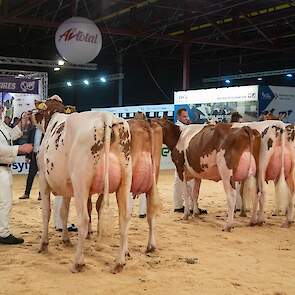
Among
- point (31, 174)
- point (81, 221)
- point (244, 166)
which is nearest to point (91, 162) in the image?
point (81, 221)

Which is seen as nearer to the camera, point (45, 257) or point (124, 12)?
point (45, 257)

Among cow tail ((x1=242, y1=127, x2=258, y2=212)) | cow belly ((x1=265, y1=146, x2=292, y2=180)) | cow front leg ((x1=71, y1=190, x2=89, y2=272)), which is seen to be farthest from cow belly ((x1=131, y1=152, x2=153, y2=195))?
cow belly ((x1=265, y1=146, x2=292, y2=180))

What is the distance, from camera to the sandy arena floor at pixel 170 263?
4.38 meters

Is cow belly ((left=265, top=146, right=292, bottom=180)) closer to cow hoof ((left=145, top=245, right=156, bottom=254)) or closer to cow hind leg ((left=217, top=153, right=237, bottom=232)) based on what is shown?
cow hind leg ((left=217, top=153, right=237, bottom=232))

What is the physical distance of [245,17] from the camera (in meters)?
16.0

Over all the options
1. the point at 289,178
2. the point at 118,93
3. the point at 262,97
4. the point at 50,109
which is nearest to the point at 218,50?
the point at 118,93

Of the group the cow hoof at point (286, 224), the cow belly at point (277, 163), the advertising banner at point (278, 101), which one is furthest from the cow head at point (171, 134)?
the advertising banner at point (278, 101)

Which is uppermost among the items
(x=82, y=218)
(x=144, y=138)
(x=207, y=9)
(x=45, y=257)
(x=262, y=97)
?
(x=207, y=9)

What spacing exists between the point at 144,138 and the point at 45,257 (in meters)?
1.62

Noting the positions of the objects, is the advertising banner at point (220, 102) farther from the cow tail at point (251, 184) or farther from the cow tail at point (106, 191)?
the cow tail at point (106, 191)

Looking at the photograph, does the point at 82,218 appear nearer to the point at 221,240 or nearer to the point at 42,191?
the point at 42,191

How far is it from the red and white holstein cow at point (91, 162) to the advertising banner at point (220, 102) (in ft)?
31.6

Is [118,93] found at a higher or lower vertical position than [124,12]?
lower

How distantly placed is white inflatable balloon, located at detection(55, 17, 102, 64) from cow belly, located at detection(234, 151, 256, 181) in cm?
328
